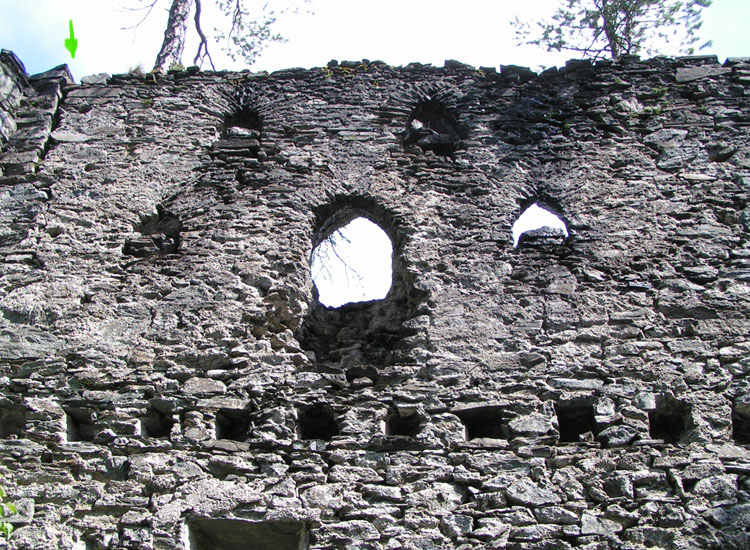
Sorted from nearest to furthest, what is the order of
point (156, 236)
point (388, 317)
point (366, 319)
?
point (388, 317) → point (366, 319) → point (156, 236)

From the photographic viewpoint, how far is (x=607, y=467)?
18.3 feet

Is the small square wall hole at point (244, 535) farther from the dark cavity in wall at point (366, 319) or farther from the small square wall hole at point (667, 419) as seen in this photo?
the small square wall hole at point (667, 419)

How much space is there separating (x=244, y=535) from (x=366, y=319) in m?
1.98

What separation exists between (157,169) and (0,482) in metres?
2.75

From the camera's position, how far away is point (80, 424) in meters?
6.10

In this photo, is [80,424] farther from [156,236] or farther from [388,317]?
[388,317]

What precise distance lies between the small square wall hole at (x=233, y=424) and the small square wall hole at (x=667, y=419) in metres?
2.40

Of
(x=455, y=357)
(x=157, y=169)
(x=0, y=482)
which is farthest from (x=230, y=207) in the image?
(x=0, y=482)

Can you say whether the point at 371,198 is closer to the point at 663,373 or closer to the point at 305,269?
the point at 305,269

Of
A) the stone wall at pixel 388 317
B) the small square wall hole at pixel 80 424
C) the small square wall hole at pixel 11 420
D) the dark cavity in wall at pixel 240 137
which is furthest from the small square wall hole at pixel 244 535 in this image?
the dark cavity in wall at pixel 240 137

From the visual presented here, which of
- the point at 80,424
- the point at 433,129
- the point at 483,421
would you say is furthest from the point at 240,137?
the point at 483,421

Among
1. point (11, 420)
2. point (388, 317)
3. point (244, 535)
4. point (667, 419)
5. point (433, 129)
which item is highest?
point (433, 129)

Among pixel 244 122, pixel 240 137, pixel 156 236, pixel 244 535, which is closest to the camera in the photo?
pixel 244 535

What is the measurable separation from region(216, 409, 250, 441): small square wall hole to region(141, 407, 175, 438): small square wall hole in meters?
0.29
